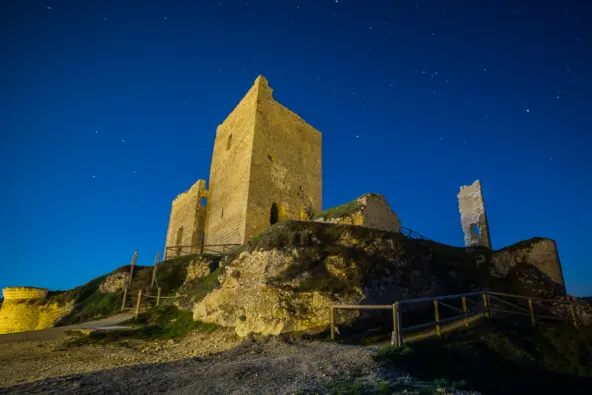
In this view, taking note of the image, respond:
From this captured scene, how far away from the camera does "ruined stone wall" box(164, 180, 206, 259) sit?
21578mm

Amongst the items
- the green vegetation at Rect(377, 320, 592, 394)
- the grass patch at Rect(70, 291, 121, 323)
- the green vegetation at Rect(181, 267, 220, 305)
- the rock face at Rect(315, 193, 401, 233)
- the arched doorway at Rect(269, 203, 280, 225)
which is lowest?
the green vegetation at Rect(377, 320, 592, 394)

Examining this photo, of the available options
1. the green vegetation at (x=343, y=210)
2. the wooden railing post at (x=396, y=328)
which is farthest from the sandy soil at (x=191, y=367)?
the green vegetation at (x=343, y=210)

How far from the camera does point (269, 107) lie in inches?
750

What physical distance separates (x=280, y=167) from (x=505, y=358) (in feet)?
45.6

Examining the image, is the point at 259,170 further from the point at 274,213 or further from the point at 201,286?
the point at 201,286

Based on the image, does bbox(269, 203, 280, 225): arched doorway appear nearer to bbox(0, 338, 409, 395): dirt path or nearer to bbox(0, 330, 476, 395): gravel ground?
bbox(0, 330, 476, 395): gravel ground

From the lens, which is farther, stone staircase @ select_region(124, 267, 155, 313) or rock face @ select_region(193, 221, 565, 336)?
stone staircase @ select_region(124, 267, 155, 313)

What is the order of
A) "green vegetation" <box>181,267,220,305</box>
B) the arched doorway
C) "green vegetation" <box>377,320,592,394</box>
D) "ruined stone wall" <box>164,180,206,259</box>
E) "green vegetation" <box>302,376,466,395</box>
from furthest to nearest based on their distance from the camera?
1. "ruined stone wall" <box>164,180,206,259</box>
2. the arched doorway
3. "green vegetation" <box>181,267,220,305</box>
4. "green vegetation" <box>377,320,592,394</box>
5. "green vegetation" <box>302,376,466,395</box>

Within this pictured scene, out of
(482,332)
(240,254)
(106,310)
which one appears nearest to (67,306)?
(106,310)

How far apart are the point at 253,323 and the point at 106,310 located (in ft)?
33.1

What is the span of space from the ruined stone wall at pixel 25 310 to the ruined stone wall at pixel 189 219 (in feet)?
24.3

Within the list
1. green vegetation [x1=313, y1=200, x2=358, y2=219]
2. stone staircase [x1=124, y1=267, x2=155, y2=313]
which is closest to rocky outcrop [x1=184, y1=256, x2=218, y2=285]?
stone staircase [x1=124, y1=267, x2=155, y2=313]

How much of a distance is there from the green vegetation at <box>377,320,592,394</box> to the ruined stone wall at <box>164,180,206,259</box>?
17.2m

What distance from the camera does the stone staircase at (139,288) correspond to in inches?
536
